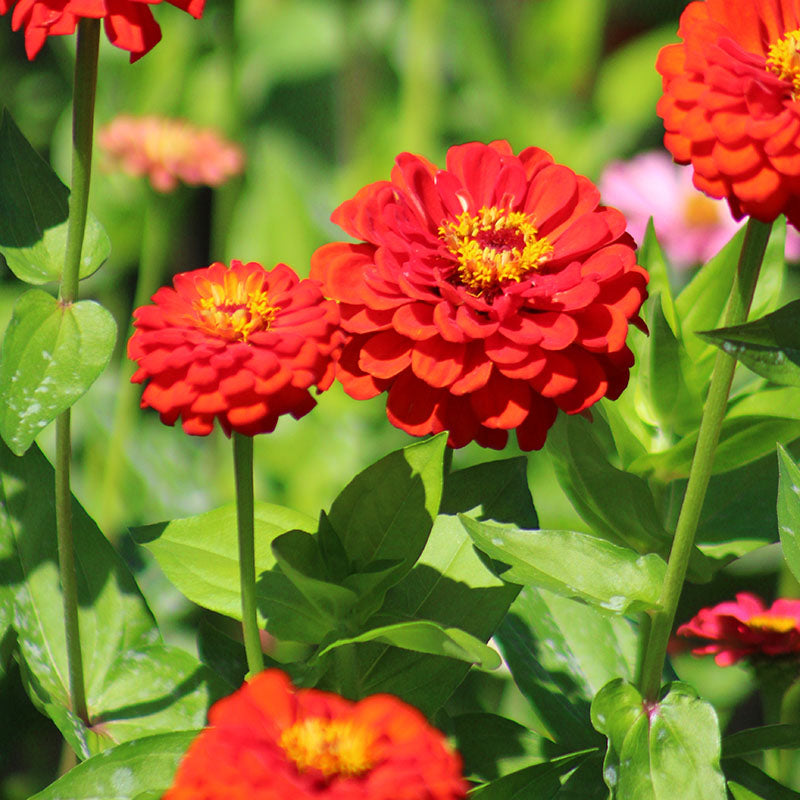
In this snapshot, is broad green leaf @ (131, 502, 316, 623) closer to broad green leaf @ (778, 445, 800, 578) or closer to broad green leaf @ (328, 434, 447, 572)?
broad green leaf @ (328, 434, 447, 572)

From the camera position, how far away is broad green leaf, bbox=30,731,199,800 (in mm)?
399

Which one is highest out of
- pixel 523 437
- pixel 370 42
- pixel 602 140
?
pixel 370 42

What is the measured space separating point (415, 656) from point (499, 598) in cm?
4

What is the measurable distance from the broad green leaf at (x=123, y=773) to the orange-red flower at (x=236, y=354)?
11 cm

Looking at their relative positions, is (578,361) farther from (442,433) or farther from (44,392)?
(44,392)

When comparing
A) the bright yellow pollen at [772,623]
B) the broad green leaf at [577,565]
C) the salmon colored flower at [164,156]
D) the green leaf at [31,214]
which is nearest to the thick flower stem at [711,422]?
the broad green leaf at [577,565]

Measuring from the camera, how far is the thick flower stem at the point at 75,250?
419 mm

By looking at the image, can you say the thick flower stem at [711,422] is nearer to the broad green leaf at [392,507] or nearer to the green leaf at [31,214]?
the broad green leaf at [392,507]

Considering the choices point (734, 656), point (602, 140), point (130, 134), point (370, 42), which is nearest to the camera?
point (734, 656)

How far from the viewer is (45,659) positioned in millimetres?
497

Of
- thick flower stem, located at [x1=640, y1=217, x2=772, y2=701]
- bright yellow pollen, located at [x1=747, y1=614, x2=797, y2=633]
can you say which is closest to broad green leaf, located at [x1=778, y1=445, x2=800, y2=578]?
thick flower stem, located at [x1=640, y1=217, x2=772, y2=701]

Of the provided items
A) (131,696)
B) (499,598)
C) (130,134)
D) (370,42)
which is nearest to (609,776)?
(499,598)

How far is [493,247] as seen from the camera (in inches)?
16.9

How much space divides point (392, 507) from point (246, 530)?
61 millimetres
